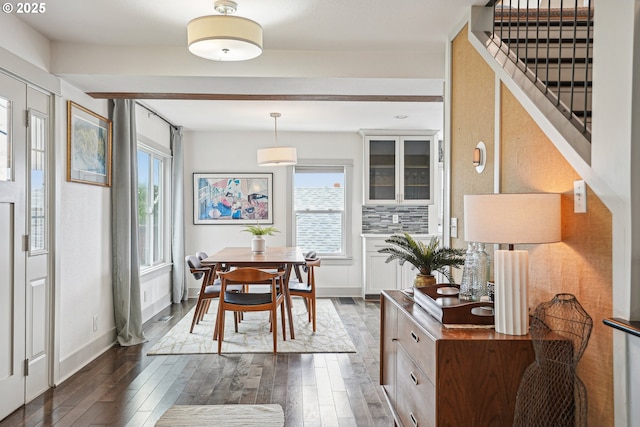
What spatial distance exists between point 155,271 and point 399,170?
3.63m

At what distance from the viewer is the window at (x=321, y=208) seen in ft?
23.6

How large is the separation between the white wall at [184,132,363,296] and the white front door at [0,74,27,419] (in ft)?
13.0

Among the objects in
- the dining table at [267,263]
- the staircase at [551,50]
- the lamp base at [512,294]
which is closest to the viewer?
the lamp base at [512,294]

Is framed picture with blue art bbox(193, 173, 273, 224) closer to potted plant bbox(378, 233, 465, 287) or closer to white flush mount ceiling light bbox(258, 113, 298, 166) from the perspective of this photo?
white flush mount ceiling light bbox(258, 113, 298, 166)

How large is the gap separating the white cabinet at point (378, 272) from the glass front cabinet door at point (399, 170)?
595mm

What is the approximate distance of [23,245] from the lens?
10.1ft

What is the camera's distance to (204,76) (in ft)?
11.7

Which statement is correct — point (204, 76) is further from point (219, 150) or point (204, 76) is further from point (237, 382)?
point (219, 150)

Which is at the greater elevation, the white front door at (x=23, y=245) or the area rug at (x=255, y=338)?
the white front door at (x=23, y=245)

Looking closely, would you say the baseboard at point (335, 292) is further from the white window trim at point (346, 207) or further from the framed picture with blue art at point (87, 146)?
the framed picture with blue art at point (87, 146)

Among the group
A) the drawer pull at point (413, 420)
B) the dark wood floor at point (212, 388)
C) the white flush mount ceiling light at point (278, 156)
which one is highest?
the white flush mount ceiling light at point (278, 156)

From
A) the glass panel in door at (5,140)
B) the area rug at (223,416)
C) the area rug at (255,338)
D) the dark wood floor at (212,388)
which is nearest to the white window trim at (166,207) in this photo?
the area rug at (255,338)

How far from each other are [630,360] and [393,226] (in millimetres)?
5676

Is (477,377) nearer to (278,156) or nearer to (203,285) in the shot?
(203,285)
